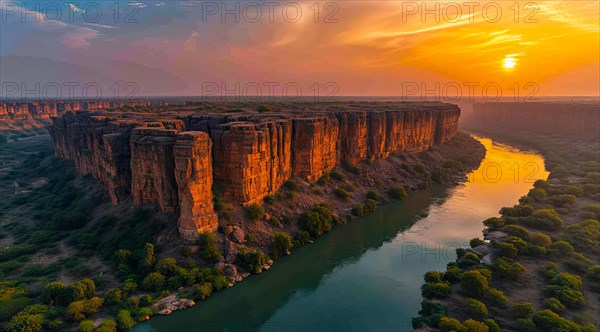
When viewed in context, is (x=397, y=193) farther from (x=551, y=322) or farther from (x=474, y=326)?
(x=474, y=326)

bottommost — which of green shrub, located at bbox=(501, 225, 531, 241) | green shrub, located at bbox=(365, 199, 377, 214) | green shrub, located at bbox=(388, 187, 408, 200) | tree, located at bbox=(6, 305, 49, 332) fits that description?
tree, located at bbox=(6, 305, 49, 332)

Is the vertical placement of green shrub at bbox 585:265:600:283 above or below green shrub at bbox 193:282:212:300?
above

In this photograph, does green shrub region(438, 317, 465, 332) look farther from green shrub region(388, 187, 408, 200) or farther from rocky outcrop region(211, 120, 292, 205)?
green shrub region(388, 187, 408, 200)

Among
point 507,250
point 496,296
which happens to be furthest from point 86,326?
point 507,250

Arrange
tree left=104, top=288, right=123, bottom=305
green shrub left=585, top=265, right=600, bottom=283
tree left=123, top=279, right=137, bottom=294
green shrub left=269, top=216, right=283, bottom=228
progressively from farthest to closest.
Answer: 1. green shrub left=269, top=216, right=283, bottom=228
2. green shrub left=585, top=265, right=600, bottom=283
3. tree left=123, top=279, right=137, bottom=294
4. tree left=104, top=288, right=123, bottom=305

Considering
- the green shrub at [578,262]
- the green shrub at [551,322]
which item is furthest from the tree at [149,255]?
the green shrub at [578,262]

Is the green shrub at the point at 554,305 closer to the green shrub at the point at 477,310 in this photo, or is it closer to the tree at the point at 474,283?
the tree at the point at 474,283

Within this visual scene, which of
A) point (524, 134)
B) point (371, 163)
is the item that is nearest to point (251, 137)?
point (371, 163)

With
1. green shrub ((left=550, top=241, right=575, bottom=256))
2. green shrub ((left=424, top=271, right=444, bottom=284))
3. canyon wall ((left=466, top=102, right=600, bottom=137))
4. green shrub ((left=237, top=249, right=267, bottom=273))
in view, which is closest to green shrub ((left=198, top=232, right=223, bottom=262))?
green shrub ((left=237, top=249, right=267, bottom=273))
